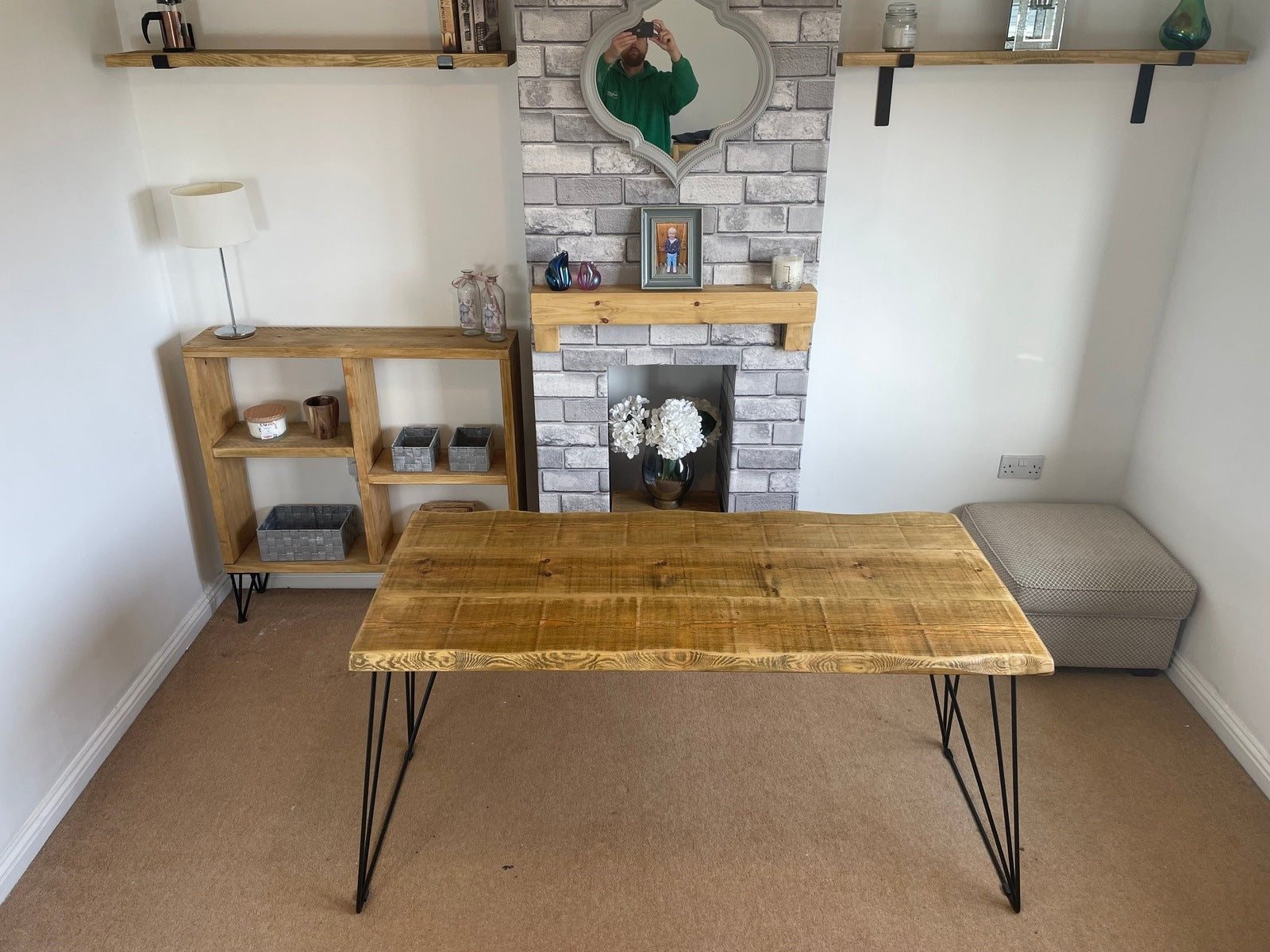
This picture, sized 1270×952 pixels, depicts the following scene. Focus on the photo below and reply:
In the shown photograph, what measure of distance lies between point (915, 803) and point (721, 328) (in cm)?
137

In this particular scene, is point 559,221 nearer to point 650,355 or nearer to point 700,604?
point 650,355

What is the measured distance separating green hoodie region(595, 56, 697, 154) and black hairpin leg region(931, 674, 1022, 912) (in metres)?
1.58

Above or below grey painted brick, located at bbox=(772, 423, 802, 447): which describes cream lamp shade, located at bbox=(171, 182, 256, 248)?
above

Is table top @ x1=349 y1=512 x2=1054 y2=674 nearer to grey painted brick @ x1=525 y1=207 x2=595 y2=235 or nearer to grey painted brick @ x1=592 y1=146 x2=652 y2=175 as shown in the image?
grey painted brick @ x1=525 y1=207 x2=595 y2=235

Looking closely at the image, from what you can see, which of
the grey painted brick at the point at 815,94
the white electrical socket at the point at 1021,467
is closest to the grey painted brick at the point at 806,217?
the grey painted brick at the point at 815,94

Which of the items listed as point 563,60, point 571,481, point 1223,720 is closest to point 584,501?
point 571,481

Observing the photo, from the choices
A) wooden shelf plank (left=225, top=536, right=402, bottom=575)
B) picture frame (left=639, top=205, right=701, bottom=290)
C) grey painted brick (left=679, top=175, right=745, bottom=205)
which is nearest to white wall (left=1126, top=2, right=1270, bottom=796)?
grey painted brick (left=679, top=175, right=745, bottom=205)

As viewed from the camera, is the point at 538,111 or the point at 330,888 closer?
the point at 330,888

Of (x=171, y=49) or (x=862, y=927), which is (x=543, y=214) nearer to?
(x=171, y=49)

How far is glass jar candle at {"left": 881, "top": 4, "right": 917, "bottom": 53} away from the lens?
251 centimetres

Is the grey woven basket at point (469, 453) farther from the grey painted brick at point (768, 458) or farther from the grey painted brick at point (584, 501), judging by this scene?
the grey painted brick at point (768, 458)

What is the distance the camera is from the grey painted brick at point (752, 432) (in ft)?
9.37

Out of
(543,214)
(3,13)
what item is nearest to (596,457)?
(543,214)

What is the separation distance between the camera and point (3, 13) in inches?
86.5
